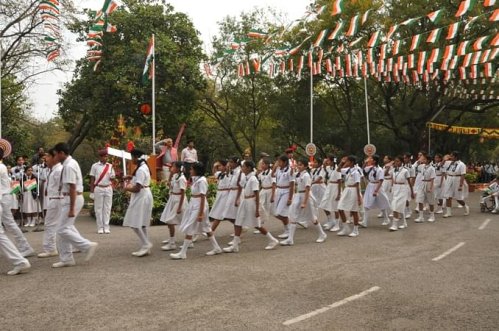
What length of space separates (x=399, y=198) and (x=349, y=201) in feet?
6.05

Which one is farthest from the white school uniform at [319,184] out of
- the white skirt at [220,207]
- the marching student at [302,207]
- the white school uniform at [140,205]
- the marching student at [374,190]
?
the white school uniform at [140,205]

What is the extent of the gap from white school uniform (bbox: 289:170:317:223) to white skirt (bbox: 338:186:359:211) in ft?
3.18

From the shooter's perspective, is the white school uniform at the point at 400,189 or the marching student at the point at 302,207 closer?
the marching student at the point at 302,207

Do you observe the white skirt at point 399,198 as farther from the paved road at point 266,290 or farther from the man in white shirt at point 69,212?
the man in white shirt at point 69,212

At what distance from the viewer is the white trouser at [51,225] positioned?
334 inches

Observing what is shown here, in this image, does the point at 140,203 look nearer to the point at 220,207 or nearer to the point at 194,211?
the point at 194,211

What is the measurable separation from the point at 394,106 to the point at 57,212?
2559 cm

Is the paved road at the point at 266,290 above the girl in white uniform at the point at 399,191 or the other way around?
the other way around

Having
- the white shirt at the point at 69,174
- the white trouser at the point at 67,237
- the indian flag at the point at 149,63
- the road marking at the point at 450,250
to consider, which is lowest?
the road marking at the point at 450,250

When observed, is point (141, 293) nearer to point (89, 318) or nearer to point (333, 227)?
point (89, 318)

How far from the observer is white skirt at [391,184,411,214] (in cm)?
1231

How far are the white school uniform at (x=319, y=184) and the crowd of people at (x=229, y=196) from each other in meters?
0.03

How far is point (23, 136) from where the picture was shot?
1069 inches

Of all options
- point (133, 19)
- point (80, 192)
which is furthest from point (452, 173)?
point (133, 19)
